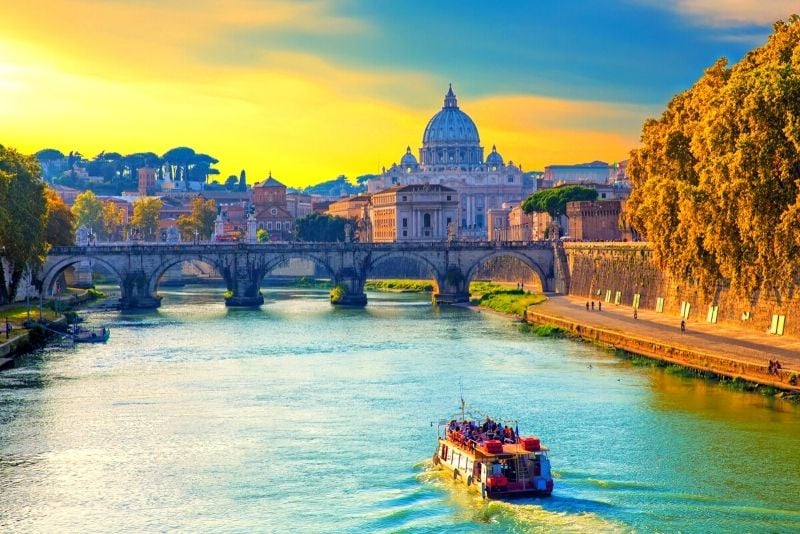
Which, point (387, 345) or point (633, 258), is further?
point (633, 258)

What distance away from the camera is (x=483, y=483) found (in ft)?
113

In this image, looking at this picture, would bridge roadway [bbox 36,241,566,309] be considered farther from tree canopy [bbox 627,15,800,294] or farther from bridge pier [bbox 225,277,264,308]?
tree canopy [bbox 627,15,800,294]

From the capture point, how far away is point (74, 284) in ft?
409

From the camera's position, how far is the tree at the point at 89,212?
17438cm

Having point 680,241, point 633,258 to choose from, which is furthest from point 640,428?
point 633,258

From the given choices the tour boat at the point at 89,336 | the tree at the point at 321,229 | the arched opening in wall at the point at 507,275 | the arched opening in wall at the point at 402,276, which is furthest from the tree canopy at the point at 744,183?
the tree at the point at 321,229

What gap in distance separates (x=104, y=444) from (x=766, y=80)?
85.1 feet

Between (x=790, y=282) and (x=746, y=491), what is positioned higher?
(x=790, y=282)

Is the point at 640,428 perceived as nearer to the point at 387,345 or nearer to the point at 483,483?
the point at 483,483

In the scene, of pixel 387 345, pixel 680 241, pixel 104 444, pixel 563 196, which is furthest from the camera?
pixel 563 196

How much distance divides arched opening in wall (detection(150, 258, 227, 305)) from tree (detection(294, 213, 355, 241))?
1810cm

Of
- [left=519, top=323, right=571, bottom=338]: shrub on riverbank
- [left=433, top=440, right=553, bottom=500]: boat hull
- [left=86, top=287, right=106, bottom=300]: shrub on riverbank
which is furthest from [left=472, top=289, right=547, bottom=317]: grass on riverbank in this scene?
[left=433, top=440, right=553, bottom=500]: boat hull

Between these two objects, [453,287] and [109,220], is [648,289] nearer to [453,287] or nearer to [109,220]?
[453,287]

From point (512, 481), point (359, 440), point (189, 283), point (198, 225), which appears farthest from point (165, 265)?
point (512, 481)
